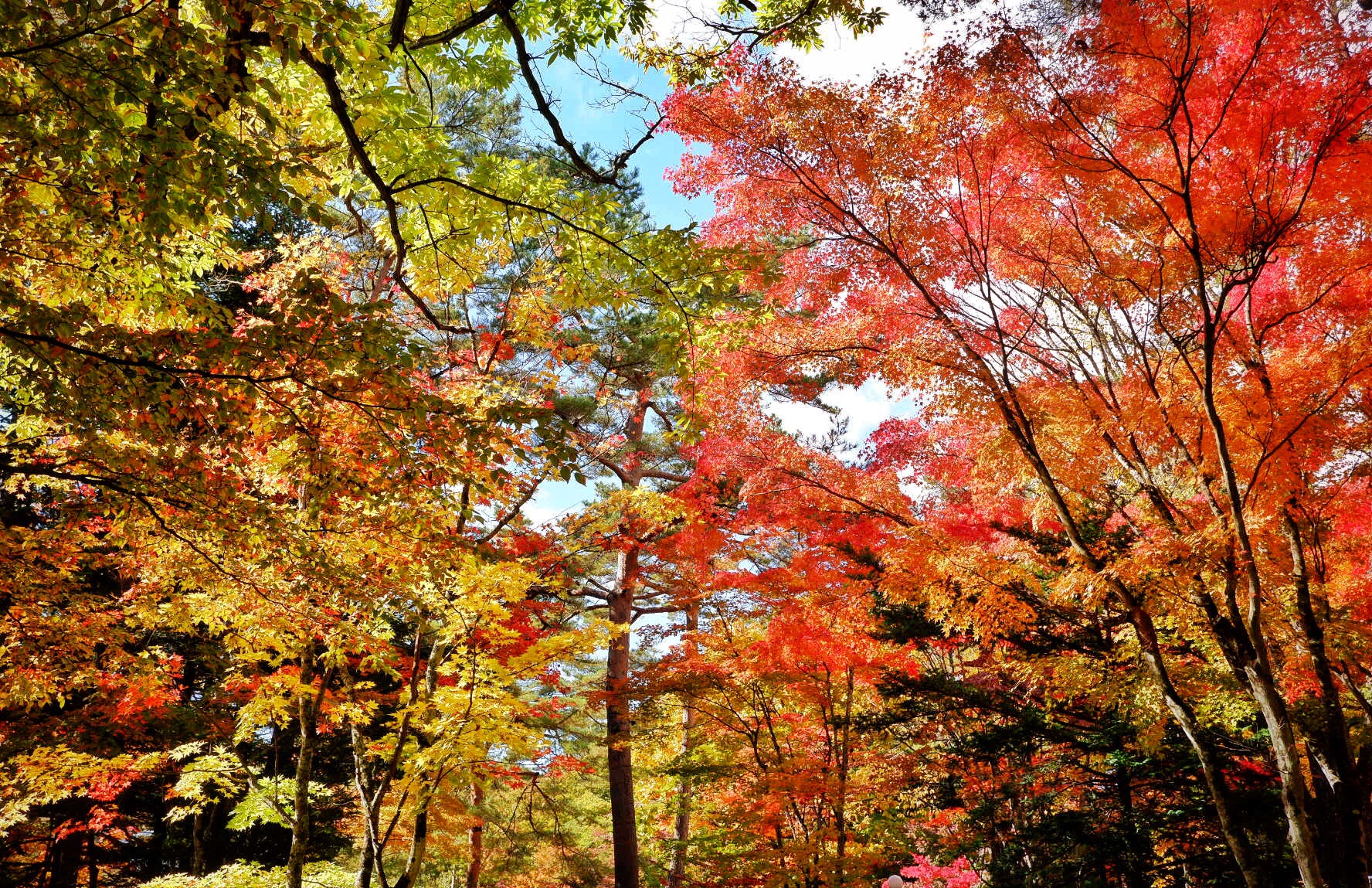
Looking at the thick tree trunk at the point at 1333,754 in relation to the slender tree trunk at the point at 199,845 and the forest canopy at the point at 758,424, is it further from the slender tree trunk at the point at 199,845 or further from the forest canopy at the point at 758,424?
the slender tree trunk at the point at 199,845

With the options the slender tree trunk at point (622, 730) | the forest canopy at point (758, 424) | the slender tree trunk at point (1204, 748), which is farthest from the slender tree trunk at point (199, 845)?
the slender tree trunk at point (1204, 748)

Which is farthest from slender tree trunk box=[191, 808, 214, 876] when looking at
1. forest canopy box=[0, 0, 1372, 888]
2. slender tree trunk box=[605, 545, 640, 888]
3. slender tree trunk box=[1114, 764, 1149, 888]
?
slender tree trunk box=[1114, 764, 1149, 888]

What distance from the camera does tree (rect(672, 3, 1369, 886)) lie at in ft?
18.3

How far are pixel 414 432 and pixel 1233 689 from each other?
820cm

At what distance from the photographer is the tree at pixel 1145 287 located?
5.58 metres

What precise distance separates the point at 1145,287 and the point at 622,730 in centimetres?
970

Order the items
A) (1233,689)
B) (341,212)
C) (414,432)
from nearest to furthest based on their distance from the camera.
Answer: (414,432) < (1233,689) < (341,212)

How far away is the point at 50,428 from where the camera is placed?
15.3ft

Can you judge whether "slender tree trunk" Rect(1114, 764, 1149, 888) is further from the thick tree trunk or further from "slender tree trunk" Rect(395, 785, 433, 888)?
"slender tree trunk" Rect(395, 785, 433, 888)

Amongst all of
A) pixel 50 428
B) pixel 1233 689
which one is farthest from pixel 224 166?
pixel 1233 689

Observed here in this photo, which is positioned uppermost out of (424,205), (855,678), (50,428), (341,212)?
(341,212)

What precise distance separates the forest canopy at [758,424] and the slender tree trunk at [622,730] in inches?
23.7

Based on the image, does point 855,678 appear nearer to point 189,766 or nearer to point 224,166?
point 189,766

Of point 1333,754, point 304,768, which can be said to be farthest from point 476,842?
point 1333,754
